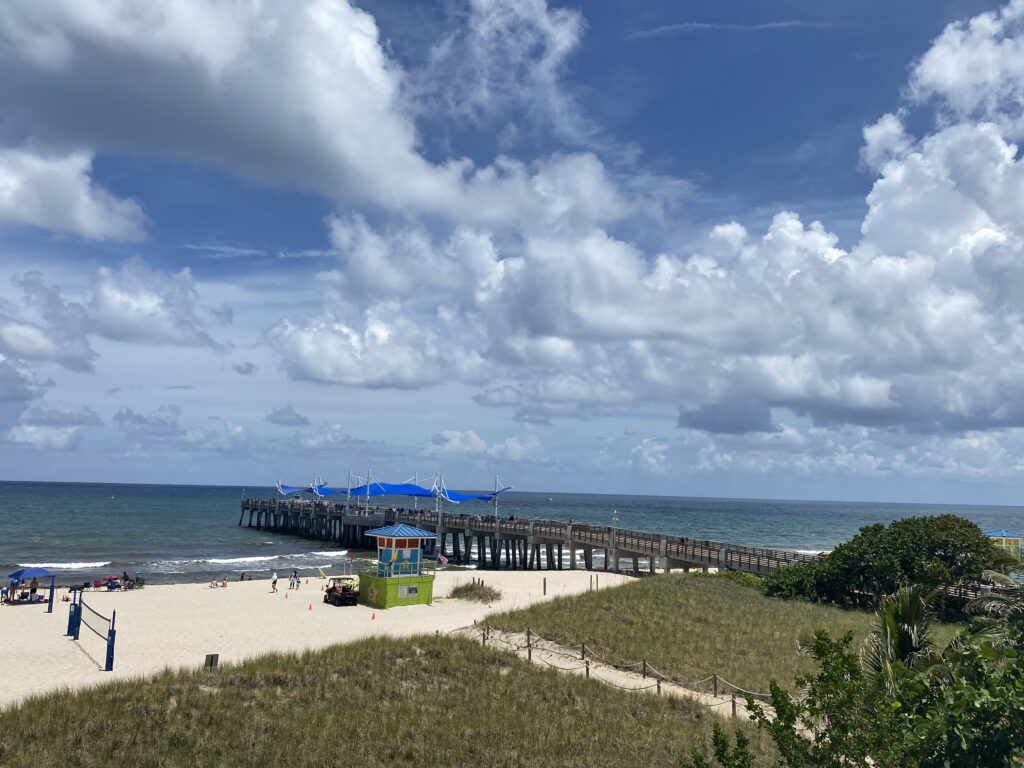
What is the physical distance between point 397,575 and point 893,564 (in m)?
22.2

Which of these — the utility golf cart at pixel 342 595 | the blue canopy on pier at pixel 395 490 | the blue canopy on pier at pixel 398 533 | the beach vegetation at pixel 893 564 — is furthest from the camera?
the blue canopy on pier at pixel 395 490

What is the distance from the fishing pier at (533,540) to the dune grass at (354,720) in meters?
24.7

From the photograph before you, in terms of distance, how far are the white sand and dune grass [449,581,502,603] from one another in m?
0.58

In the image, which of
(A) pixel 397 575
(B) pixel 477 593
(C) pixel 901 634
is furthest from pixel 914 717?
(B) pixel 477 593

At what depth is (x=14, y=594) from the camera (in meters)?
36.5

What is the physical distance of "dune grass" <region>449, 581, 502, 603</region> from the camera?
36963 mm

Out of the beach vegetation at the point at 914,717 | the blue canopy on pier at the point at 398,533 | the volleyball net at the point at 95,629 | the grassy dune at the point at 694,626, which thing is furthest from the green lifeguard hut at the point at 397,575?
the beach vegetation at the point at 914,717

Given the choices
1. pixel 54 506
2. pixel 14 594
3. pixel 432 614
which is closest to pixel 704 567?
pixel 432 614

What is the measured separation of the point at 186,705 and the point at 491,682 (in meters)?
7.50

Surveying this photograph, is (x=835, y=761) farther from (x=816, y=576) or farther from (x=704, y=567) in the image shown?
(x=704, y=567)

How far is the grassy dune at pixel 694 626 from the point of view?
22.1 m

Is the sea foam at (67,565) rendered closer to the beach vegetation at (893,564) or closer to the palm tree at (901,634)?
the beach vegetation at (893,564)

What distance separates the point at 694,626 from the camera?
27.2 m

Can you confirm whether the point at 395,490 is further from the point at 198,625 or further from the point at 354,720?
the point at 354,720
